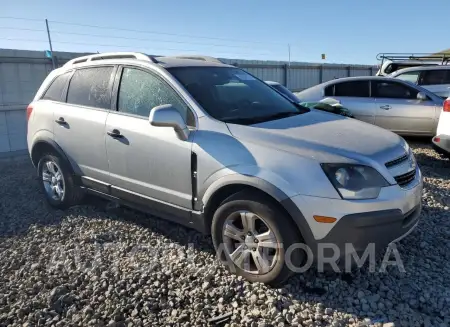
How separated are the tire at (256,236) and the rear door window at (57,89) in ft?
8.76

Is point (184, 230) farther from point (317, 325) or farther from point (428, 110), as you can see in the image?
point (428, 110)

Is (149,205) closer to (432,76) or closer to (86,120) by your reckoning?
(86,120)

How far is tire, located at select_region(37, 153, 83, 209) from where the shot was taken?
175 inches

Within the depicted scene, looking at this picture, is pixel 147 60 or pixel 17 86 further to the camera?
pixel 17 86

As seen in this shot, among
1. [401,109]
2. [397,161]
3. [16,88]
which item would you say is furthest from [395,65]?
[16,88]

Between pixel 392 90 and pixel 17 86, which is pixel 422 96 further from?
pixel 17 86

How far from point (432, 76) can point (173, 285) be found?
29.5 feet

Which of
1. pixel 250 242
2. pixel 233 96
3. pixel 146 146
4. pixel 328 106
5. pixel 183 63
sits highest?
pixel 183 63

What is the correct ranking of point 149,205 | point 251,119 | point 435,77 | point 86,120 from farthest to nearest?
point 435,77 < point 86,120 < point 149,205 < point 251,119

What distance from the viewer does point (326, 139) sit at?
9.46 feet

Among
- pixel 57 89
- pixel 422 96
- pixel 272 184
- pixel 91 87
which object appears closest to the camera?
pixel 272 184

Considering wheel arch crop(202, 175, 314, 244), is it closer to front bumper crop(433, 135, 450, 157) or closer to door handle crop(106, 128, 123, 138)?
door handle crop(106, 128, 123, 138)

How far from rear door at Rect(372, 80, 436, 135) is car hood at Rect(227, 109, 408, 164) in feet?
15.5

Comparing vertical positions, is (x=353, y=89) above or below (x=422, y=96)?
above
